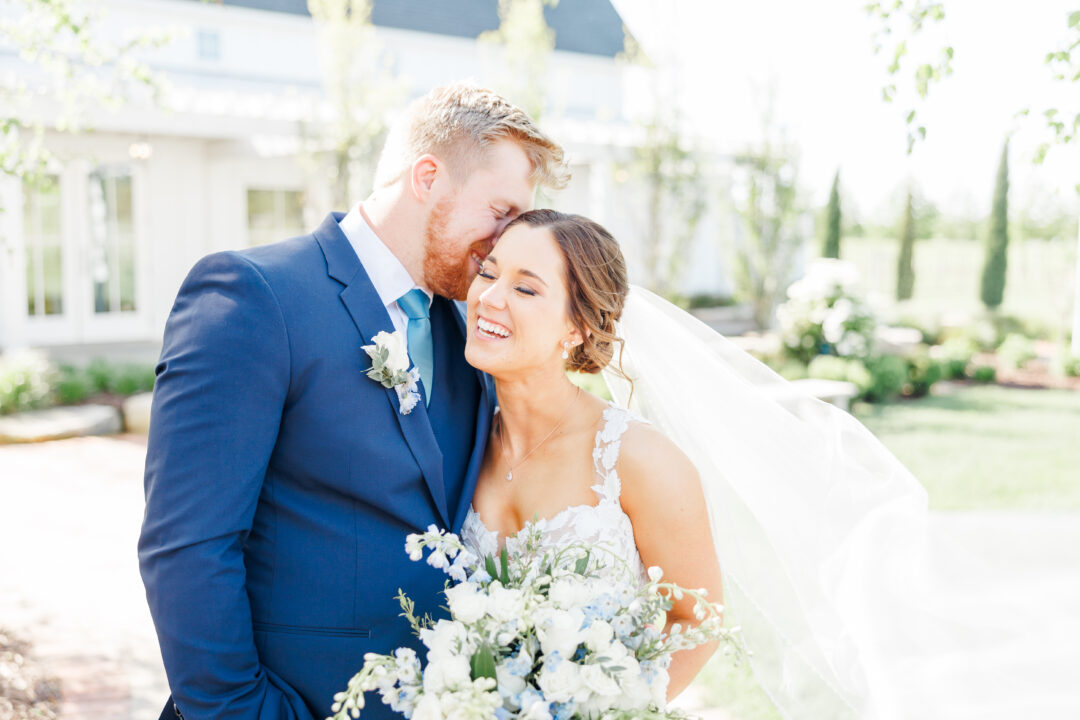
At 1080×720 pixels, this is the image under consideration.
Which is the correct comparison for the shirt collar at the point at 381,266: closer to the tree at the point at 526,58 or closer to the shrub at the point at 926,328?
the tree at the point at 526,58

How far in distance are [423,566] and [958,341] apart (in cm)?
1818

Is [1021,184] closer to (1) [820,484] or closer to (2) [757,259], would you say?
(2) [757,259]

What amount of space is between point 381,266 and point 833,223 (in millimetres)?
23822

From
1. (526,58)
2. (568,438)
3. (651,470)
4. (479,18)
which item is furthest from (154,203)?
(651,470)

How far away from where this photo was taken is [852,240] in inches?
1671

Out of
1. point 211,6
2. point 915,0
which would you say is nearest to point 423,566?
point 915,0

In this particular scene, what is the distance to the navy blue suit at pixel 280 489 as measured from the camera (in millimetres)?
2119

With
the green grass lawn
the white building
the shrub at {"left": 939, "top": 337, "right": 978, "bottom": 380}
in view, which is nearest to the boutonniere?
the green grass lawn

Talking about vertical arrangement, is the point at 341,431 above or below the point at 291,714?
above

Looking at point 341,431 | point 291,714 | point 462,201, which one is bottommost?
point 291,714

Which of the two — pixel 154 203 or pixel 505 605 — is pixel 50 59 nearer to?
pixel 505 605

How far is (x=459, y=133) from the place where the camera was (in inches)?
106

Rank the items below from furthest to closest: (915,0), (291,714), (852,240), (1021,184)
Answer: (852,240)
(1021,184)
(915,0)
(291,714)

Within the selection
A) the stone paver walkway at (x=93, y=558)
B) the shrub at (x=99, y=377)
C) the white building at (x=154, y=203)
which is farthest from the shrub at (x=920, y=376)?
the shrub at (x=99, y=377)
